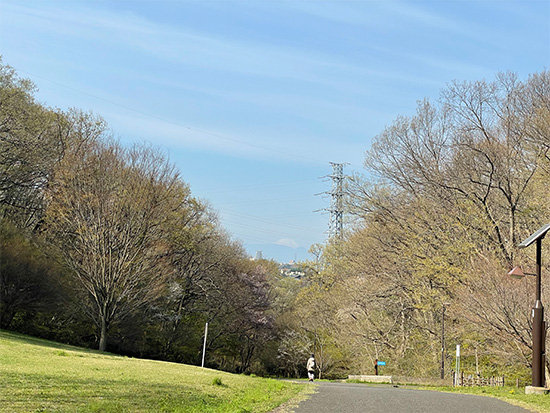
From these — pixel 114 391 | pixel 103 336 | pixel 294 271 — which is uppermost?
pixel 294 271

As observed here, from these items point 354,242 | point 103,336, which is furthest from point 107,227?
point 354,242

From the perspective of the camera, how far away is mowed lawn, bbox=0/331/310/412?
10977 mm

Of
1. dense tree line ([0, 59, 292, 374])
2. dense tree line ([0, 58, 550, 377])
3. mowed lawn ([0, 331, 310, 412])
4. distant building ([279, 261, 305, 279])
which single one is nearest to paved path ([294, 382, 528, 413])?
mowed lawn ([0, 331, 310, 412])

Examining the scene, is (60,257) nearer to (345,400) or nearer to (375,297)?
(375,297)

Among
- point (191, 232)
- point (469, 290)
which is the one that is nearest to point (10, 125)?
point (191, 232)

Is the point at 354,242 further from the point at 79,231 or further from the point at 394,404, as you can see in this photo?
the point at 394,404

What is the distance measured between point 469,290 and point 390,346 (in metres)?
15.9

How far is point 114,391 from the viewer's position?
42.6 feet

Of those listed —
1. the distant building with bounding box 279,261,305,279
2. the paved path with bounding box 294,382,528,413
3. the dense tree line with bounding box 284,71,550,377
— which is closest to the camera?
the paved path with bounding box 294,382,528,413

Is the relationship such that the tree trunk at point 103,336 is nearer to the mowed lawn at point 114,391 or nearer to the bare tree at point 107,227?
the bare tree at point 107,227

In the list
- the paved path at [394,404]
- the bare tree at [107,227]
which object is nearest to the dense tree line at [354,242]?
the bare tree at [107,227]

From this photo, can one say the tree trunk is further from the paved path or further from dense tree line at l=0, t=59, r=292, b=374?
the paved path

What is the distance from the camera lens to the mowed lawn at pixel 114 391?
10977 mm

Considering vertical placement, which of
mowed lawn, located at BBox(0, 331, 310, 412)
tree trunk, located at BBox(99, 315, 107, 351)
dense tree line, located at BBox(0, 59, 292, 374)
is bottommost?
mowed lawn, located at BBox(0, 331, 310, 412)
